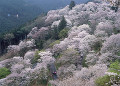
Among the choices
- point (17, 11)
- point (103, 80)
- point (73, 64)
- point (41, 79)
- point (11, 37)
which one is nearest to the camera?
point (103, 80)

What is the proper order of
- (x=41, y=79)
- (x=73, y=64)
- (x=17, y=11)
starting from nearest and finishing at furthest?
(x=73, y=64) < (x=41, y=79) < (x=17, y=11)

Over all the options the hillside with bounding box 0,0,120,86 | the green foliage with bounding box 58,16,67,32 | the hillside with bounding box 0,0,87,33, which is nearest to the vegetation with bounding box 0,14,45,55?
the hillside with bounding box 0,0,120,86

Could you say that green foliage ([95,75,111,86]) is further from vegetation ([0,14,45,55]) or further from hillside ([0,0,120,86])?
vegetation ([0,14,45,55])

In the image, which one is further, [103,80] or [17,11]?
[17,11]

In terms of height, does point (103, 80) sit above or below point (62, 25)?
below

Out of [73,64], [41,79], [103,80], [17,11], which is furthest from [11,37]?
[17,11]

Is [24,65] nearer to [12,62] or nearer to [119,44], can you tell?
[12,62]

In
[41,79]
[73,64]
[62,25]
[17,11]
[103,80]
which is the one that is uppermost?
[17,11]

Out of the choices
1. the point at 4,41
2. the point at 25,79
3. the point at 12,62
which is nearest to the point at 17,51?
the point at 12,62

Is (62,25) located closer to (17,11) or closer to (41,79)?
(41,79)

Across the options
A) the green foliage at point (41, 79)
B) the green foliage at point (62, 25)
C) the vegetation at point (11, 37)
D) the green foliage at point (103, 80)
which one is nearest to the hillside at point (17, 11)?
the vegetation at point (11, 37)

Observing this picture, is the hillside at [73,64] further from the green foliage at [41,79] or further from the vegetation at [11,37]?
the vegetation at [11,37]
